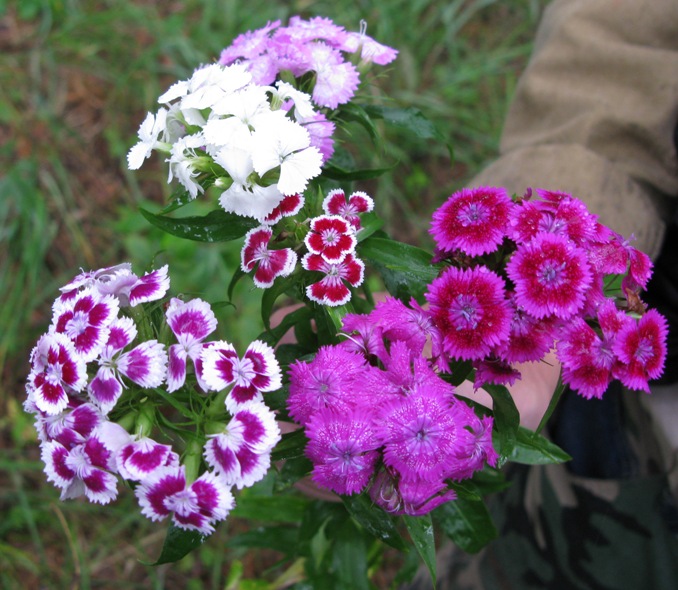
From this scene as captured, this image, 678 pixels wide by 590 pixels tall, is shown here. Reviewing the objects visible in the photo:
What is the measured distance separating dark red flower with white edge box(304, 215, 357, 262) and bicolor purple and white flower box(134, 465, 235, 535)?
0.27 metres

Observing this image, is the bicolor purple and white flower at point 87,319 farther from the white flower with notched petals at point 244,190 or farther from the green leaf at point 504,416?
the green leaf at point 504,416

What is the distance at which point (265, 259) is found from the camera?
807mm

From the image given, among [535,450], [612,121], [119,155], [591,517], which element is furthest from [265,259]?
[119,155]

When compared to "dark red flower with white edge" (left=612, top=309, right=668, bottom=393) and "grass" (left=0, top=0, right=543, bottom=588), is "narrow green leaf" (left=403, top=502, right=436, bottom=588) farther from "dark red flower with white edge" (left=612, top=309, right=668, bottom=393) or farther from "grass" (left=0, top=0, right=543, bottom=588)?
"grass" (left=0, top=0, right=543, bottom=588)

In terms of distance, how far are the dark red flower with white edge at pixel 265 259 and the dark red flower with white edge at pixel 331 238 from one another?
1.4 inches

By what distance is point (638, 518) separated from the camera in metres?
1.41

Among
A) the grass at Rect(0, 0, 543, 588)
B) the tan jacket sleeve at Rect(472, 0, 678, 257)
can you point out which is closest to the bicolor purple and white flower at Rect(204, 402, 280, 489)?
the tan jacket sleeve at Rect(472, 0, 678, 257)

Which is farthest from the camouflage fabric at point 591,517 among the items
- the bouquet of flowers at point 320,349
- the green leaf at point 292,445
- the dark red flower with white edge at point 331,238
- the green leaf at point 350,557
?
the dark red flower with white edge at point 331,238

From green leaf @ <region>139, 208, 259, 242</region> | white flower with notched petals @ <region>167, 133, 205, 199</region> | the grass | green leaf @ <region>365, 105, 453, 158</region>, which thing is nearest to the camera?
white flower with notched petals @ <region>167, 133, 205, 199</region>

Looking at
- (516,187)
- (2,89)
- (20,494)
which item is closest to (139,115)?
(2,89)

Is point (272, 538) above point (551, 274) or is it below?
below

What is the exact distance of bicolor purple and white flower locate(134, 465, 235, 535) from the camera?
681mm

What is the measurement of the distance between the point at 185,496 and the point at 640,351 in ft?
1.65

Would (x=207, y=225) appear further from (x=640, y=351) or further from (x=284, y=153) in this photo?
(x=640, y=351)
